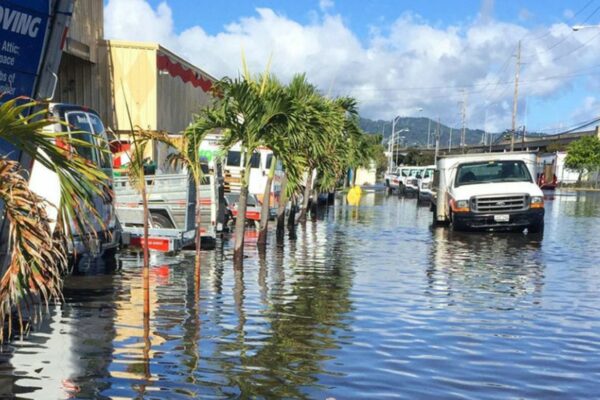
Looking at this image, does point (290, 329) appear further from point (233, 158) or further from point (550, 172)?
point (550, 172)

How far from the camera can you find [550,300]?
984 cm

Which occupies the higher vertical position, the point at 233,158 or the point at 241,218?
the point at 233,158

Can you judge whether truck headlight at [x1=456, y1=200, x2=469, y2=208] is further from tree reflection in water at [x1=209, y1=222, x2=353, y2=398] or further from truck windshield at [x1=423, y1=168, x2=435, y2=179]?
truck windshield at [x1=423, y1=168, x2=435, y2=179]

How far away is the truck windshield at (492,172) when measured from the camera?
19703mm

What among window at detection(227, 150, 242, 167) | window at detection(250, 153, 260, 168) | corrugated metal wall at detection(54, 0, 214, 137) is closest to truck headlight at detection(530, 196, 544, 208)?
window at detection(250, 153, 260, 168)

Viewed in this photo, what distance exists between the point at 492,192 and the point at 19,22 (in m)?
14.7

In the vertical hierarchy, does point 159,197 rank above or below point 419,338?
above

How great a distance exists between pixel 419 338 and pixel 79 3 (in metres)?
18.3

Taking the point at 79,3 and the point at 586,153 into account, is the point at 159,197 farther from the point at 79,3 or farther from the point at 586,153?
the point at 586,153

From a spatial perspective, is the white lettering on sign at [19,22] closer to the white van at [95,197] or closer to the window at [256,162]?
the white van at [95,197]

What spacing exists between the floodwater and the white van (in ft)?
2.06

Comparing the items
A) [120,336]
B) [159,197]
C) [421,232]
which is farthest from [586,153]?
[120,336]

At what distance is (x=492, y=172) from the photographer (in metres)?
20.0

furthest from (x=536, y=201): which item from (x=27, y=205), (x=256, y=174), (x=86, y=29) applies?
(x=27, y=205)
